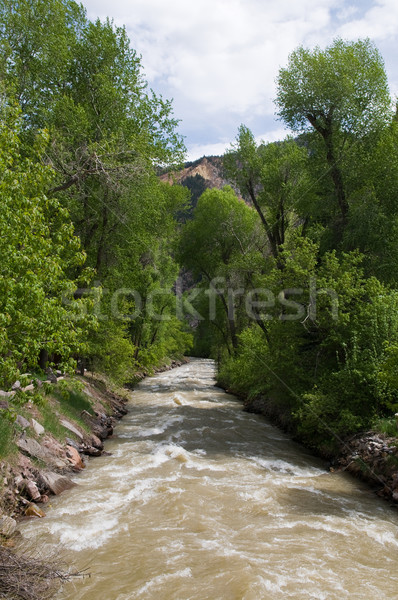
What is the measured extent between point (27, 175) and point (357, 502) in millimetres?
8804

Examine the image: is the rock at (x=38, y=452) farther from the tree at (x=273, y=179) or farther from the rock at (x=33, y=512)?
the tree at (x=273, y=179)

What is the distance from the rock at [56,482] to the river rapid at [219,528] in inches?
8.8

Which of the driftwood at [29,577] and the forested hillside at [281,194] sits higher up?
the forested hillside at [281,194]

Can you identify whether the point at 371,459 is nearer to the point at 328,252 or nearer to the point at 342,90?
the point at 328,252

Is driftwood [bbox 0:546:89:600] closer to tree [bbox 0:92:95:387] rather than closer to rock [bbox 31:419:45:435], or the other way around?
tree [bbox 0:92:95:387]

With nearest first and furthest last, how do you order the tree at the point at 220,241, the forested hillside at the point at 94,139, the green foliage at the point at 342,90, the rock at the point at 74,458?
the rock at the point at 74,458 < the forested hillside at the point at 94,139 < the green foliage at the point at 342,90 < the tree at the point at 220,241

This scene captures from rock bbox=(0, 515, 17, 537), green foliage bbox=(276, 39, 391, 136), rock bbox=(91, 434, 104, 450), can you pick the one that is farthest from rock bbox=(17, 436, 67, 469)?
green foliage bbox=(276, 39, 391, 136)

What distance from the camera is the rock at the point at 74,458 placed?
380 inches

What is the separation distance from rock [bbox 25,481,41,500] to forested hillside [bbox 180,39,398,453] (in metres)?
7.46

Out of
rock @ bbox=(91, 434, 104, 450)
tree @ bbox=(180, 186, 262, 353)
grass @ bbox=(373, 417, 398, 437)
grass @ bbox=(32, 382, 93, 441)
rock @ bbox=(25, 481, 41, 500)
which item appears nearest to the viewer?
rock @ bbox=(25, 481, 41, 500)

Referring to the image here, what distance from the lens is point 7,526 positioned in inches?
240

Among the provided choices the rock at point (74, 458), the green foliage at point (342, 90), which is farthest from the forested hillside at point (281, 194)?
the rock at point (74, 458)

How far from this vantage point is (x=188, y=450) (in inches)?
471

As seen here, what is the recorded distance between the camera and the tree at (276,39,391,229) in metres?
16.6
